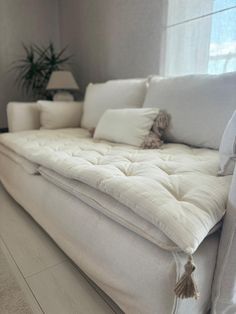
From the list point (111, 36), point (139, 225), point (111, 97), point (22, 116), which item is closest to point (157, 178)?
point (139, 225)

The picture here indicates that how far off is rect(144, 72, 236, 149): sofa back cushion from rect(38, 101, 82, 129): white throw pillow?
2.80 feet

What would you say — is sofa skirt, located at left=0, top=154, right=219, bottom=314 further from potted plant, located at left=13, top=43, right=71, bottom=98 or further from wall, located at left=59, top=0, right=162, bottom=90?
potted plant, located at left=13, top=43, right=71, bottom=98

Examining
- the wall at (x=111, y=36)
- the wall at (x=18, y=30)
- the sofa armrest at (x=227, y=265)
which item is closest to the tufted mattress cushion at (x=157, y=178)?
the sofa armrest at (x=227, y=265)

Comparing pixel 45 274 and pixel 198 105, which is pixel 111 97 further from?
pixel 45 274

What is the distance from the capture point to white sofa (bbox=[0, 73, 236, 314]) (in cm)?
60

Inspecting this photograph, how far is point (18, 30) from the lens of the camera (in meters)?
2.82

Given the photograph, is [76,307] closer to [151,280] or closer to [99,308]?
[99,308]

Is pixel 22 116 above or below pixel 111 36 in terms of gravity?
below

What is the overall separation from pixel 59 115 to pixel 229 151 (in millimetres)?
1449

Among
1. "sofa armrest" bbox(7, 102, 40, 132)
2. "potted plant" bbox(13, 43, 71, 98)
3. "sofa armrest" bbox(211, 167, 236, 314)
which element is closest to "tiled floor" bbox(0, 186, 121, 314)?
"sofa armrest" bbox(211, 167, 236, 314)

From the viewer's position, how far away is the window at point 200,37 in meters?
1.39

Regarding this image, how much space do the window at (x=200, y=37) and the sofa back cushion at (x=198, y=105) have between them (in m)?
0.31

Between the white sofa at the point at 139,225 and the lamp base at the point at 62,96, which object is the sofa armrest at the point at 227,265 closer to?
the white sofa at the point at 139,225

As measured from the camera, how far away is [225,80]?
1134 millimetres
